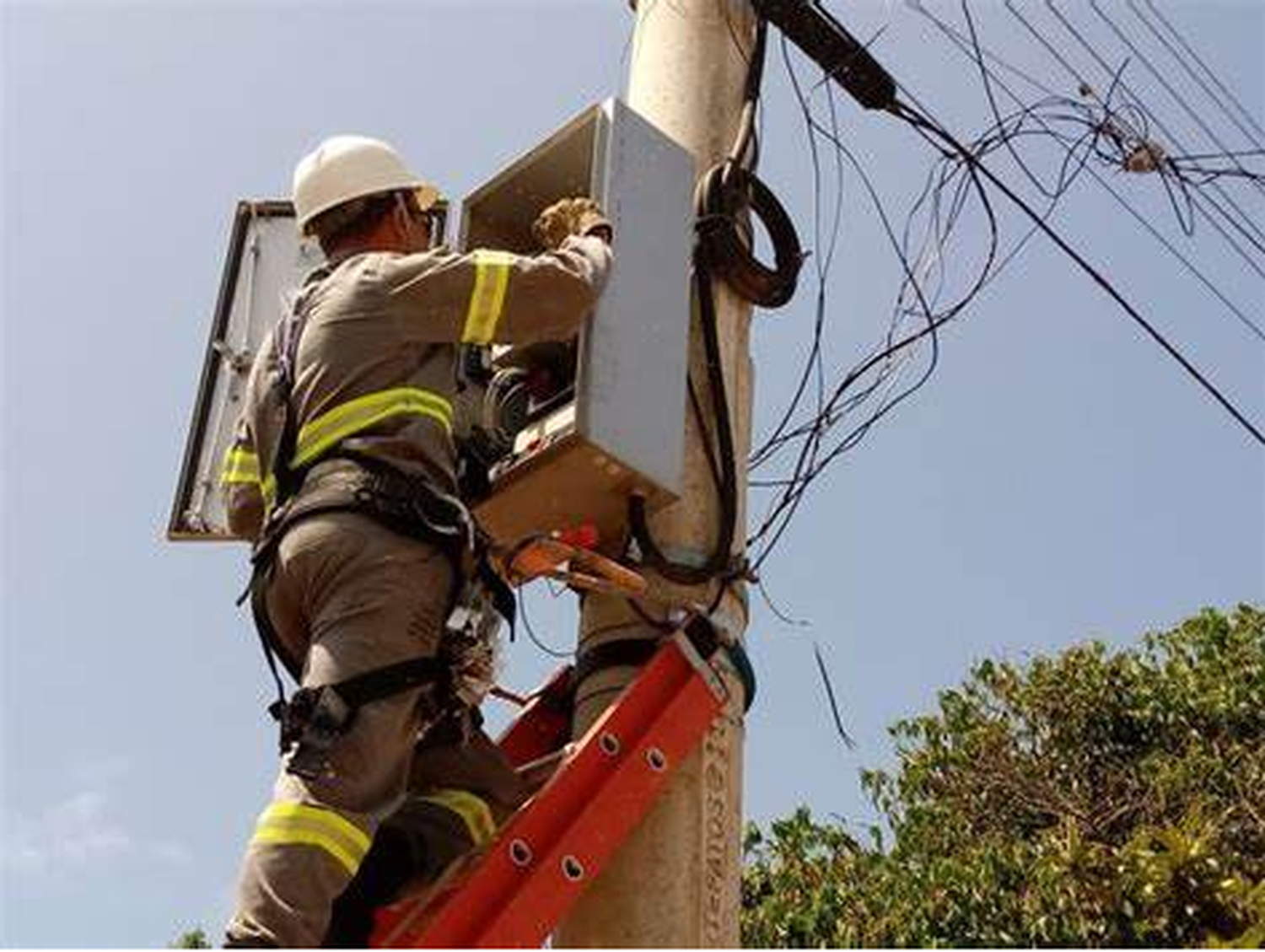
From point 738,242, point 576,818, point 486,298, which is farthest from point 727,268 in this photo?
point 576,818

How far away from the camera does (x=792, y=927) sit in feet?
45.2

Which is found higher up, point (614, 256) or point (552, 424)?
point (614, 256)

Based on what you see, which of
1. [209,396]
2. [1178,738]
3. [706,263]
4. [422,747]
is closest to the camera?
[422,747]

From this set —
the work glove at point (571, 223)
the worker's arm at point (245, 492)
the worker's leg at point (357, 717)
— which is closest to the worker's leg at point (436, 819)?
the worker's leg at point (357, 717)

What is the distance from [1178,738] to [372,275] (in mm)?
14246

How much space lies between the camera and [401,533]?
285cm

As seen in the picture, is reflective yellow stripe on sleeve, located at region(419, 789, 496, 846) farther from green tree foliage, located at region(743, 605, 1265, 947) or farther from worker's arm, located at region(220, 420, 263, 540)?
green tree foliage, located at region(743, 605, 1265, 947)

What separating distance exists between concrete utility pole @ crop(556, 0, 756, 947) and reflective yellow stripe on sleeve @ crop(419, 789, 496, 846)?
0.21 m

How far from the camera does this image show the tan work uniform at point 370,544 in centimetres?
256

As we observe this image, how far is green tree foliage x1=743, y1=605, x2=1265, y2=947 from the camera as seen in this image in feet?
40.7

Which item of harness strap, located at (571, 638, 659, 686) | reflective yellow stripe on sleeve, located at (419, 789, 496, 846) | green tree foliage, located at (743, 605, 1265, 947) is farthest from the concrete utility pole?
green tree foliage, located at (743, 605, 1265, 947)

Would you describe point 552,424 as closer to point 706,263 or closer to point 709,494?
point 709,494

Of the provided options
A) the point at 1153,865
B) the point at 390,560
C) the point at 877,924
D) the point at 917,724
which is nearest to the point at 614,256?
the point at 390,560

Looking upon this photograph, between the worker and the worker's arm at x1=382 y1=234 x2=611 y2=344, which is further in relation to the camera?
the worker's arm at x1=382 y1=234 x2=611 y2=344
